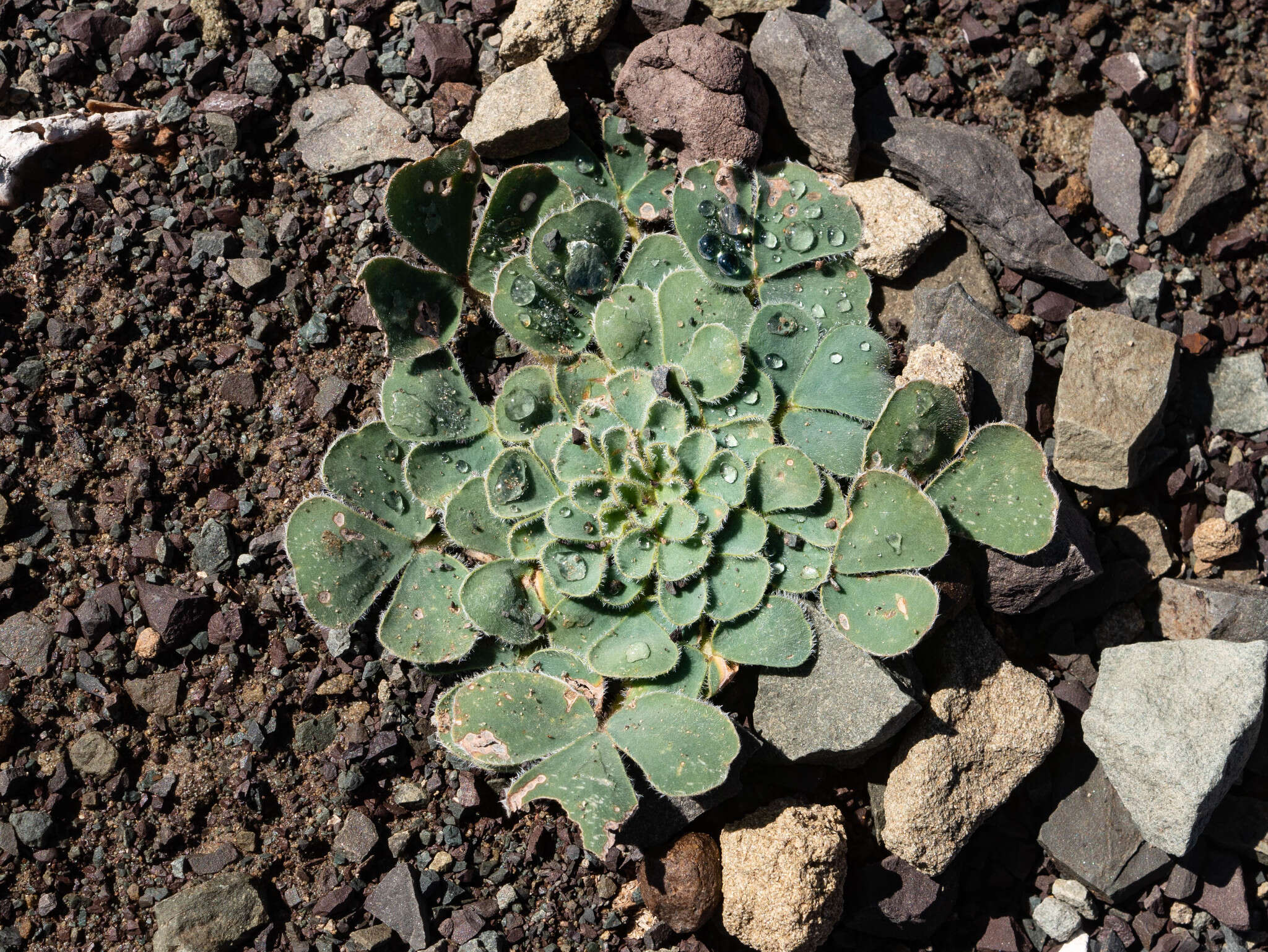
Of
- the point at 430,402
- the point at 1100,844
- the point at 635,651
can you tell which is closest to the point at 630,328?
the point at 430,402

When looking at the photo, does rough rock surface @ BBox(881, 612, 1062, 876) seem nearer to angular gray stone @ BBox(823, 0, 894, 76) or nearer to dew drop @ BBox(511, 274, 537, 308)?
dew drop @ BBox(511, 274, 537, 308)

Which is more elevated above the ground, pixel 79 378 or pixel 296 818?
pixel 79 378

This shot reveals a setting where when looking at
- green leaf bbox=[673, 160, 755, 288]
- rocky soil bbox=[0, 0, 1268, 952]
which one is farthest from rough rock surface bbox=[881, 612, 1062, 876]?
green leaf bbox=[673, 160, 755, 288]

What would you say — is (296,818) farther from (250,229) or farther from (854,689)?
(250,229)

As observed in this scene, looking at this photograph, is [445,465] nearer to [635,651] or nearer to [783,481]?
[635,651]

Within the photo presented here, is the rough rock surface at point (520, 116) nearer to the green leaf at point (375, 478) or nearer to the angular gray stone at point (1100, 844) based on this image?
the green leaf at point (375, 478)

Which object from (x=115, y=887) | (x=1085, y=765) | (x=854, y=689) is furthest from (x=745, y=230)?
(x=115, y=887)

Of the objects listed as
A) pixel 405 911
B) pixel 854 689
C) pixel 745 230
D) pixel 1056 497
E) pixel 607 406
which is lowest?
pixel 405 911

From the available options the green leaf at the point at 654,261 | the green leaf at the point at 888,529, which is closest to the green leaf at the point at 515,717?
the green leaf at the point at 888,529
